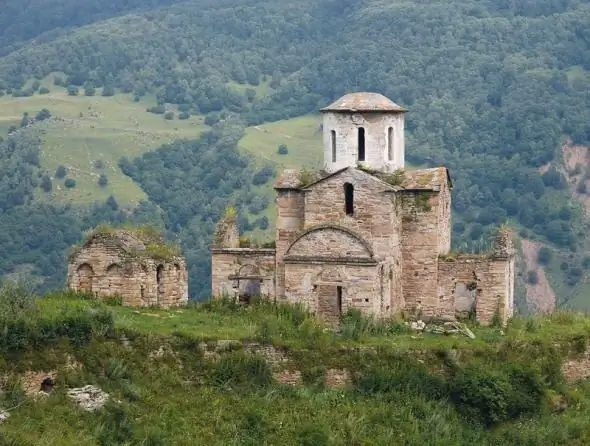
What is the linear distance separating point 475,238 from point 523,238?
7008 millimetres

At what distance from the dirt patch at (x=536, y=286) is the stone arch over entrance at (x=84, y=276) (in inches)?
1471

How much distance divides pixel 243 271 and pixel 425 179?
460 centimetres

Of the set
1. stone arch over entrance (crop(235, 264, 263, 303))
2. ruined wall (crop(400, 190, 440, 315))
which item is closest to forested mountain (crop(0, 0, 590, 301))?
stone arch over entrance (crop(235, 264, 263, 303))

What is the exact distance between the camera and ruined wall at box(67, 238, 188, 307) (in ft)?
125

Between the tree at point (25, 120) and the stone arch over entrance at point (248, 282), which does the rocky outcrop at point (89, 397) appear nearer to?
the stone arch over entrance at point (248, 282)

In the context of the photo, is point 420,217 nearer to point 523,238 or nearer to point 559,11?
point 523,238

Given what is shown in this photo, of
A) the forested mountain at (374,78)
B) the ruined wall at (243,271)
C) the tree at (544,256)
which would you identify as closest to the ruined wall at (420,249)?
the ruined wall at (243,271)

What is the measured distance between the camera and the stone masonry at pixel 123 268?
38031 millimetres

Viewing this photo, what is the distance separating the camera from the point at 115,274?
125 ft

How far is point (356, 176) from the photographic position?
38.8 meters

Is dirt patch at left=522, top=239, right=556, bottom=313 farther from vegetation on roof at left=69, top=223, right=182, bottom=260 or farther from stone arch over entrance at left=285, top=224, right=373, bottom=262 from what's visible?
vegetation on roof at left=69, top=223, right=182, bottom=260

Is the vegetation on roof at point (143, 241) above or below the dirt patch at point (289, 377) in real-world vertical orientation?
above

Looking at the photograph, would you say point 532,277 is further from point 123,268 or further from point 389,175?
point 123,268

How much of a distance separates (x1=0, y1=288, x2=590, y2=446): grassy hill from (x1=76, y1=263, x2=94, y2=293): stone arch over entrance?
0.96 m
